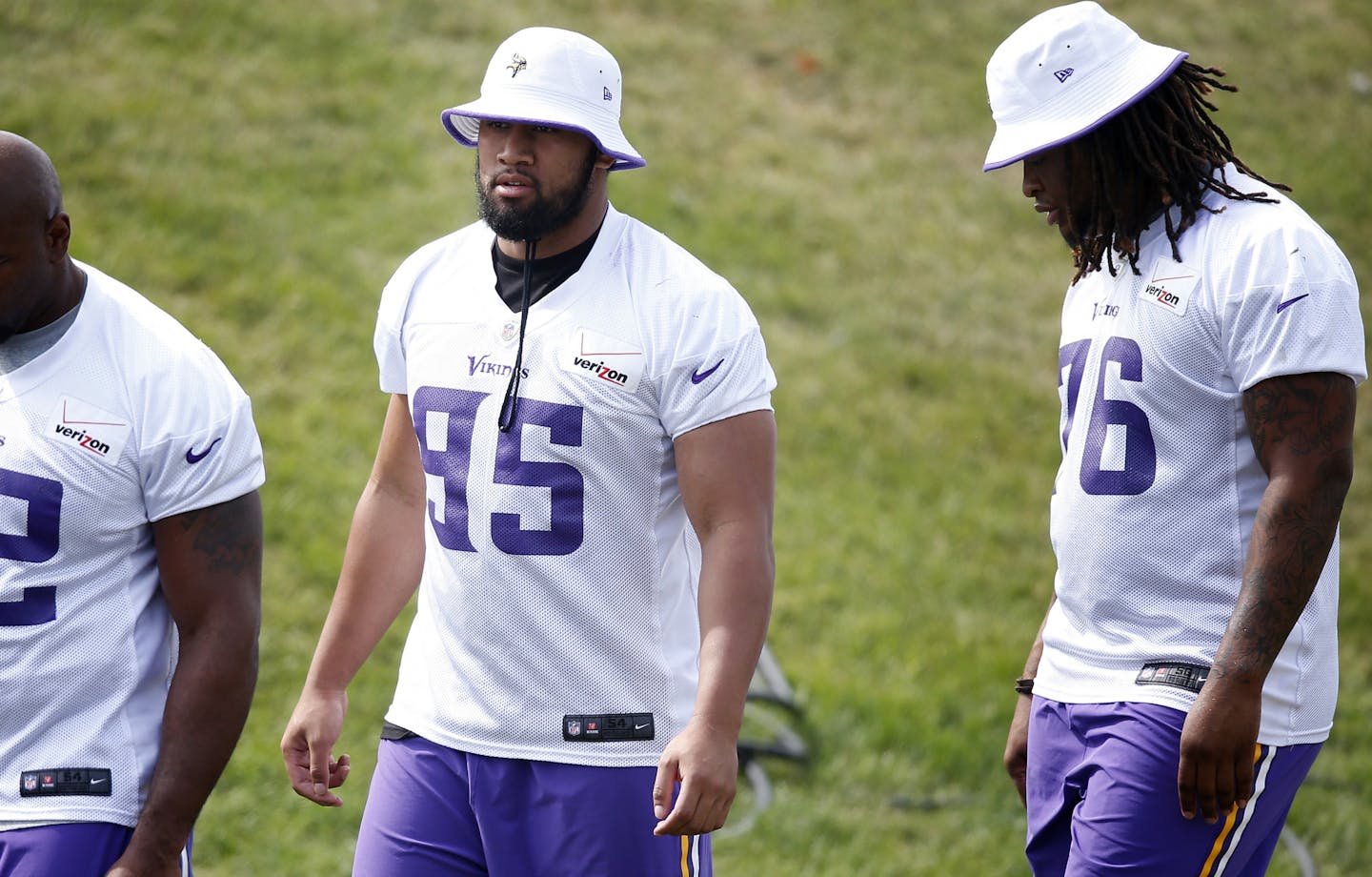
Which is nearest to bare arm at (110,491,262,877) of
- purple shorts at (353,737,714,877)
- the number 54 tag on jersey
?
the number 54 tag on jersey

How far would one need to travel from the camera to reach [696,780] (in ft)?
9.83

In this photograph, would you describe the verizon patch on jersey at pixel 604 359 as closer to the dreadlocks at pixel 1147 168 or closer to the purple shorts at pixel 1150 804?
the dreadlocks at pixel 1147 168

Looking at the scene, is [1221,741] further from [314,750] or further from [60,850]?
[60,850]

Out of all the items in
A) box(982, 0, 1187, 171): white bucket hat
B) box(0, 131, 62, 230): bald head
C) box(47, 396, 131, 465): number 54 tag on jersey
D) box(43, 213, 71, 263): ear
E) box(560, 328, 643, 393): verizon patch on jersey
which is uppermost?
box(982, 0, 1187, 171): white bucket hat

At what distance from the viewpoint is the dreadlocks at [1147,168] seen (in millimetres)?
3254

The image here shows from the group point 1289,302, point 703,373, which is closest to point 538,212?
point 703,373

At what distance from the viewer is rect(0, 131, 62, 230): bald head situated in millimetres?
3029

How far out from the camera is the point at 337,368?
8438 mm

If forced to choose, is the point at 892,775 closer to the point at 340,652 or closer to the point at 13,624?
the point at 340,652

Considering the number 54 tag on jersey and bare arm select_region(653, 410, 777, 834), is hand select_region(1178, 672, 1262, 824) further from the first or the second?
the number 54 tag on jersey

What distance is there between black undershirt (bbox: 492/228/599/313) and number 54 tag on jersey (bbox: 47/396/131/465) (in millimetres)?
845

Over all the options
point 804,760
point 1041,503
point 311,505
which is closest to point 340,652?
point 804,760

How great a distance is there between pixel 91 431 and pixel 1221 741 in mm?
2181

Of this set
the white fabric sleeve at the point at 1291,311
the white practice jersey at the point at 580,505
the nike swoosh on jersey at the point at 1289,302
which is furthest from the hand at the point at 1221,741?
the white practice jersey at the point at 580,505
